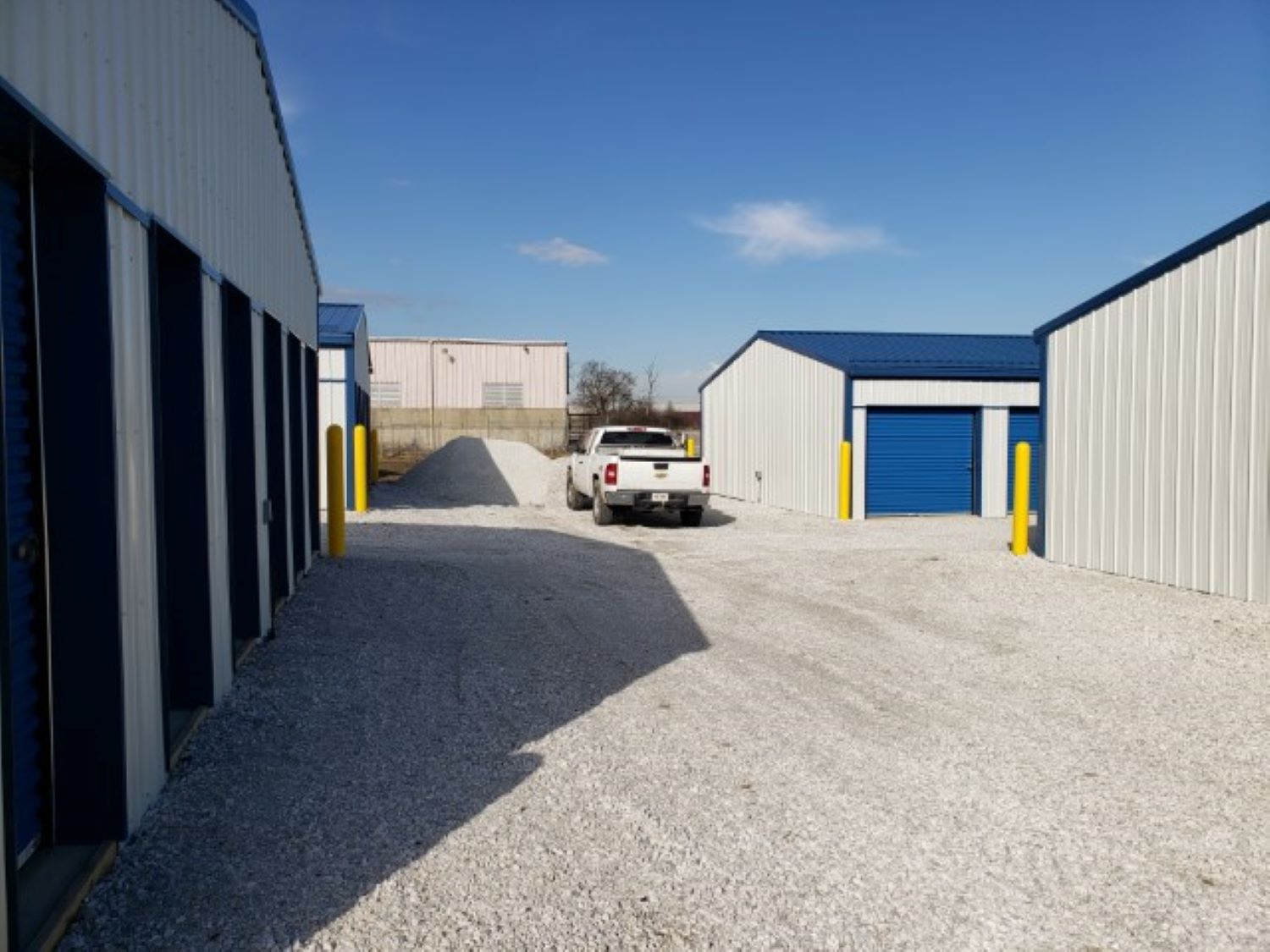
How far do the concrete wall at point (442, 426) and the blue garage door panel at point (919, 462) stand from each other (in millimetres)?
28720

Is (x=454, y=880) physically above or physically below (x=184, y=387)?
below

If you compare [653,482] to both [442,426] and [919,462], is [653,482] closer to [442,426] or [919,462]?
[919,462]

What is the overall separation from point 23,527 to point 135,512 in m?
0.60

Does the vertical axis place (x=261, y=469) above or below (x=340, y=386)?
below

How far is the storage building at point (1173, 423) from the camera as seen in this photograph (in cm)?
981

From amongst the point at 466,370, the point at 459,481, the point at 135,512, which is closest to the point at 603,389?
the point at 466,370

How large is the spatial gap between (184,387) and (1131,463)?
402 inches

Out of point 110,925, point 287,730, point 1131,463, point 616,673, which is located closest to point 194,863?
point 110,925

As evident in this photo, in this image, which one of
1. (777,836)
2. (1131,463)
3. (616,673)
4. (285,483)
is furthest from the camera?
(1131,463)

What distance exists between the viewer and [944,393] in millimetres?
21016

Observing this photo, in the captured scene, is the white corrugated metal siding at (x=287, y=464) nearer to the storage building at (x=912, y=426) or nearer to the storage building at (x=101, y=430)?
the storage building at (x=101, y=430)

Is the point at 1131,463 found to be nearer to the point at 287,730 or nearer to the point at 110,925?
the point at 287,730

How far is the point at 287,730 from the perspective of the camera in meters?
5.76

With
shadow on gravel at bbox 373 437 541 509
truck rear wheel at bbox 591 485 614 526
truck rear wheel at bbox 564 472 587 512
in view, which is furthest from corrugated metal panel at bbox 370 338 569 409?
truck rear wheel at bbox 591 485 614 526
